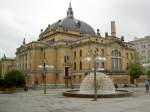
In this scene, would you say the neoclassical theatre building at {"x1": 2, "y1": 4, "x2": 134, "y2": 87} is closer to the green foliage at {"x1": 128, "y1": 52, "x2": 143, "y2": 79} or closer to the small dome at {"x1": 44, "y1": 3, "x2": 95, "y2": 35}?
the small dome at {"x1": 44, "y1": 3, "x2": 95, "y2": 35}

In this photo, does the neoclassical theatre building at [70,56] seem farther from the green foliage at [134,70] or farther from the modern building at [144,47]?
the modern building at [144,47]

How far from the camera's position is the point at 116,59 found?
241ft

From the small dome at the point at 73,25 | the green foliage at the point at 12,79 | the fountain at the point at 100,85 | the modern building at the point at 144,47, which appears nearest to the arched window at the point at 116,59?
the small dome at the point at 73,25

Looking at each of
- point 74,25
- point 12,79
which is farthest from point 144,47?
point 12,79

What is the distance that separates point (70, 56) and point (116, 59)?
12.3m

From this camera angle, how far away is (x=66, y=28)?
254ft

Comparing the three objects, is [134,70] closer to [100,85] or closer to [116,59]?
[116,59]

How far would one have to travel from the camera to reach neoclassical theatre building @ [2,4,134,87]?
6894cm

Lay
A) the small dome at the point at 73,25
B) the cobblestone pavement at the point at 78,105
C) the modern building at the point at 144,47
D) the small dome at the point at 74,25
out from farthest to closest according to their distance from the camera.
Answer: the modern building at the point at 144,47
the small dome at the point at 74,25
the small dome at the point at 73,25
the cobblestone pavement at the point at 78,105

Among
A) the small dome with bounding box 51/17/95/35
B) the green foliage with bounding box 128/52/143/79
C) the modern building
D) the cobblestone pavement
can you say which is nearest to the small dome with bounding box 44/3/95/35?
the small dome with bounding box 51/17/95/35

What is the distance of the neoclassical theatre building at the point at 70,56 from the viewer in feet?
226

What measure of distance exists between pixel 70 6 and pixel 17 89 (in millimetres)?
48928

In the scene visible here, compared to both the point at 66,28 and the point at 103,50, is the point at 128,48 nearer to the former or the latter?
the point at 103,50

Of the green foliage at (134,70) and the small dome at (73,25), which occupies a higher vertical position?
the small dome at (73,25)
